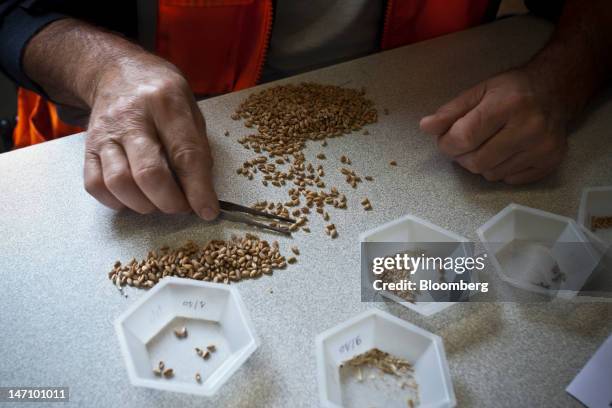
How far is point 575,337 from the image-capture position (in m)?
0.90

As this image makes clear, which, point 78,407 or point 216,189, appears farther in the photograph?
point 216,189

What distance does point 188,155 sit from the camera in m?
1.03

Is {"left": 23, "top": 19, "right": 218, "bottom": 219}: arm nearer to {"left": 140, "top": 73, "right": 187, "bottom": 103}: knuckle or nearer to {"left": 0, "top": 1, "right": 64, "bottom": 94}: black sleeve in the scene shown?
{"left": 140, "top": 73, "right": 187, "bottom": 103}: knuckle

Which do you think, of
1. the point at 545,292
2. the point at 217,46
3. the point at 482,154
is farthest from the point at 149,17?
the point at 545,292

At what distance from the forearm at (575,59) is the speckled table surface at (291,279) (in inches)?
4.1

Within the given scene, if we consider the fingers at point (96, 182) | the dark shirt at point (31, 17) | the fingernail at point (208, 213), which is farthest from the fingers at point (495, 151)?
the dark shirt at point (31, 17)

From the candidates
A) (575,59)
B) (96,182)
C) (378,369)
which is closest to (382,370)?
(378,369)

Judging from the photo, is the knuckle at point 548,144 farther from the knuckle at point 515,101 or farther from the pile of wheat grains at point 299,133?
the pile of wheat grains at point 299,133

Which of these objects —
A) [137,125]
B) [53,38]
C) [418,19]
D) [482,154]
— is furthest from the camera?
[418,19]

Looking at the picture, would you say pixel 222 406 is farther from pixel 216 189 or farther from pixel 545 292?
pixel 545 292

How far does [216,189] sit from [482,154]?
0.66 meters

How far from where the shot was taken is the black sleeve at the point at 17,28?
4.26 ft

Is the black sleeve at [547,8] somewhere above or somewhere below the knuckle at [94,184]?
above

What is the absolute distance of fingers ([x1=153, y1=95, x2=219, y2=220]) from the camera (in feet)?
3.39
